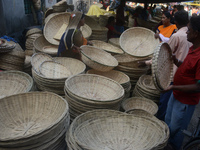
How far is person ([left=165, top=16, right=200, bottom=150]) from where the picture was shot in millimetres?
1678

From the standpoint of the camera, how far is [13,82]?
7.95 ft

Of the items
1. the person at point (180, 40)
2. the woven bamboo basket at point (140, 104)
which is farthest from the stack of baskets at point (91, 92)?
the person at point (180, 40)

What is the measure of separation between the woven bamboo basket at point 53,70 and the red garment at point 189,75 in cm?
147

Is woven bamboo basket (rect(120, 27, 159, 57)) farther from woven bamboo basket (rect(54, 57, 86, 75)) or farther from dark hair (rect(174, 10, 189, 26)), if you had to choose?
woven bamboo basket (rect(54, 57, 86, 75))

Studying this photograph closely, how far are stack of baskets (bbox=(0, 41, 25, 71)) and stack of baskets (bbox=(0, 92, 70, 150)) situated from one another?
4.04ft

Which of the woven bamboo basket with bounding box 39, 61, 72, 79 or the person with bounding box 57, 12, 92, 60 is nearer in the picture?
the woven bamboo basket with bounding box 39, 61, 72, 79

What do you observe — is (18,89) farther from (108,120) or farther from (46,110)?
(108,120)

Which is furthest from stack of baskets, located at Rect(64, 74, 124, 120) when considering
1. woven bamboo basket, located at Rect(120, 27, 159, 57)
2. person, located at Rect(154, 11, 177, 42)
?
person, located at Rect(154, 11, 177, 42)

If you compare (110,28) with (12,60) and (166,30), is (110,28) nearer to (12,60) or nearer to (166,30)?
(166,30)

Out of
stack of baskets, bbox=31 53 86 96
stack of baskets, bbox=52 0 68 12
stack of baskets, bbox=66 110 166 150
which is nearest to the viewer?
stack of baskets, bbox=66 110 166 150

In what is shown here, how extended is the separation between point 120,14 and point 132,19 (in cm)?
137

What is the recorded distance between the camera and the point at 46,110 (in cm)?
189

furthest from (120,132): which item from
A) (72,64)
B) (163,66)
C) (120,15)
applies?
(120,15)

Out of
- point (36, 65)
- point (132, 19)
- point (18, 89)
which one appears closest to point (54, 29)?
point (36, 65)
